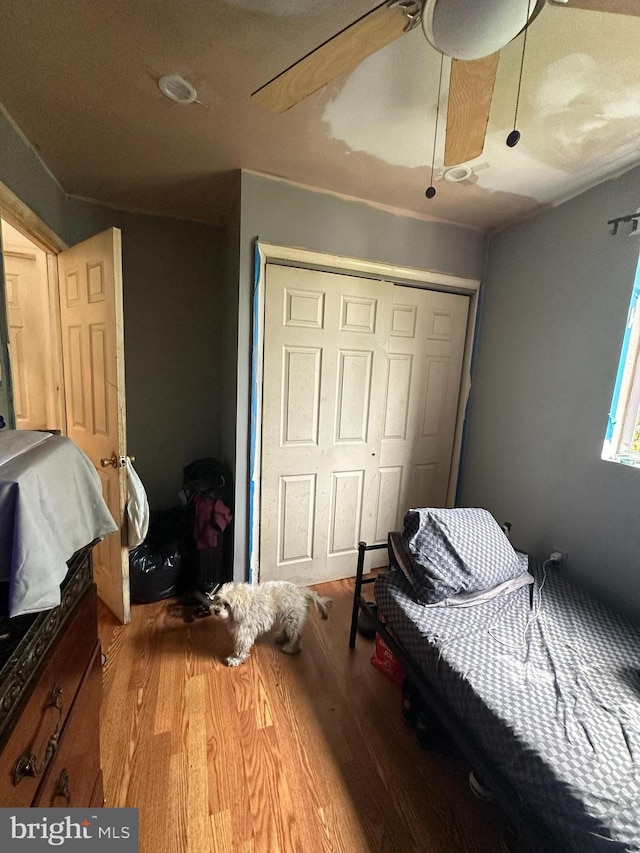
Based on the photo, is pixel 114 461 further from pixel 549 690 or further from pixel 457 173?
pixel 457 173

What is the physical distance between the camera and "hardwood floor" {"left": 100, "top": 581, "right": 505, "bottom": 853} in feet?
3.60

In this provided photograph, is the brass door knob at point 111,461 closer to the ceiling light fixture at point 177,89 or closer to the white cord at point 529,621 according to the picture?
the ceiling light fixture at point 177,89

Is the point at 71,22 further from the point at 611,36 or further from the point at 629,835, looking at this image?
the point at 629,835

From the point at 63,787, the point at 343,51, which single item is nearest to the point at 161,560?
the point at 63,787

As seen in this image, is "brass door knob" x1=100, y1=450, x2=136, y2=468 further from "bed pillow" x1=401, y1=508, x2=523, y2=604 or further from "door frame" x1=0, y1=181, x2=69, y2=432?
"bed pillow" x1=401, y1=508, x2=523, y2=604

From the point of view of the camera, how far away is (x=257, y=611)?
1692 mm

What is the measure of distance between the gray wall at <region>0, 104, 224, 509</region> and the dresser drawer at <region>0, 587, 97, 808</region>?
5.82ft

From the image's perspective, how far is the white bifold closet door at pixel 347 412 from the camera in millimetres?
2113

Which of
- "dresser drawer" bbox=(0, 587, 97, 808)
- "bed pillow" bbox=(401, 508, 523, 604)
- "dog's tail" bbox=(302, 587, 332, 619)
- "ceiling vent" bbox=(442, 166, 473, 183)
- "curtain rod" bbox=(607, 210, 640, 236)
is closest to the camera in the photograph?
"dresser drawer" bbox=(0, 587, 97, 808)

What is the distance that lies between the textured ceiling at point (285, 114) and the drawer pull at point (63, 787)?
2.04 metres

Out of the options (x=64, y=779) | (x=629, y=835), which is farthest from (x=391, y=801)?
(x=64, y=779)

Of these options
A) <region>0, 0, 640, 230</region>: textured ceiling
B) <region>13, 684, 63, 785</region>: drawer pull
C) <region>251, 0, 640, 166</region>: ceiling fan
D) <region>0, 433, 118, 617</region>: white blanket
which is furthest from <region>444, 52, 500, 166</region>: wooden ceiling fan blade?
<region>13, 684, 63, 785</region>: drawer pull

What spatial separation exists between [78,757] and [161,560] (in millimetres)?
1361

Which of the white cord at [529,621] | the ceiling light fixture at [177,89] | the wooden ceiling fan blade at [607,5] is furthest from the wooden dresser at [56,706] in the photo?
the wooden ceiling fan blade at [607,5]
